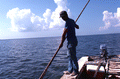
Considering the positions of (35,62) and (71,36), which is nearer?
(71,36)

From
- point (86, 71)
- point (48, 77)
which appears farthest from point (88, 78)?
point (48, 77)

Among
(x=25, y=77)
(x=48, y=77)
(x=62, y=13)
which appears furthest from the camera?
(x=25, y=77)

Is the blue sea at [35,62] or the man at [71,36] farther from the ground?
the man at [71,36]

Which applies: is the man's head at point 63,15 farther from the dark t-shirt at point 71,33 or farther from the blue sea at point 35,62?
the blue sea at point 35,62

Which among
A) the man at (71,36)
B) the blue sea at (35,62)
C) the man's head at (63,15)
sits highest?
the man's head at (63,15)

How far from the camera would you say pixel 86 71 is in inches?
203

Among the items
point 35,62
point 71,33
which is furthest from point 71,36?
point 35,62

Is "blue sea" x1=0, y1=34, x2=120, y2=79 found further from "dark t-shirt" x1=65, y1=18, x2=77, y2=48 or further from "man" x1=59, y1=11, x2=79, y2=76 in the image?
"dark t-shirt" x1=65, y1=18, x2=77, y2=48

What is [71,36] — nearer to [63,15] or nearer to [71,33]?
[71,33]

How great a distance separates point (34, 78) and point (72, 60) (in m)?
9.79

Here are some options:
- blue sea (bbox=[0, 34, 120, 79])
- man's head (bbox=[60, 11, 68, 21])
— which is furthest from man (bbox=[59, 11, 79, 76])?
blue sea (bbox=[0, 34, 120, 79])

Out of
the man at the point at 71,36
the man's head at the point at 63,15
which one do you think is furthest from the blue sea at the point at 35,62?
the man's head at the point at 63,15

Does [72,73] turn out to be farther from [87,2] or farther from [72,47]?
[87,2]

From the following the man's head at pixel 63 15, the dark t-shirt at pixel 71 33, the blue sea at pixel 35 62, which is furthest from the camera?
the blue sea at pixel 35 62
